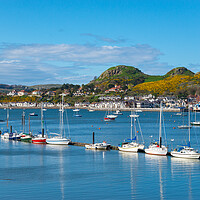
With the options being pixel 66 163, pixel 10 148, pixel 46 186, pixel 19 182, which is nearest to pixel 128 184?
pixel 46 186

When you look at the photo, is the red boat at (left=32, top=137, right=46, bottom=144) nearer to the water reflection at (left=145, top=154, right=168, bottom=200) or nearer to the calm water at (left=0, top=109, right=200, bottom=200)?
the calm water at (left=0, top=109, right=200, bottom=200)

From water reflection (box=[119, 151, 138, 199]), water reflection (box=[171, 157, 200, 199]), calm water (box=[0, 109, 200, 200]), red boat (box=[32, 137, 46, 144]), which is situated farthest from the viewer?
red boat (box=[32, 137, 46, 144])

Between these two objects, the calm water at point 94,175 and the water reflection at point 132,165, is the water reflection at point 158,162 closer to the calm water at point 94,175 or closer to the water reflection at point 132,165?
the calm water at point 94,175

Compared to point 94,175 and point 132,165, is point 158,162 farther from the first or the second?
point 94,175

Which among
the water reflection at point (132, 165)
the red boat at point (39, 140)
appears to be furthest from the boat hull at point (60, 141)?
the water reflection at point (132, 165)

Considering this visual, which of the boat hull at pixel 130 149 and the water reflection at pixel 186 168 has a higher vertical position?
the boat hull at pixel 130 149

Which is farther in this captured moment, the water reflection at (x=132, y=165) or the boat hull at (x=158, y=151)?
the boat hull at (x=158, y=151)

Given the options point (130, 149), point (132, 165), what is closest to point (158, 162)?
point (132, 165)

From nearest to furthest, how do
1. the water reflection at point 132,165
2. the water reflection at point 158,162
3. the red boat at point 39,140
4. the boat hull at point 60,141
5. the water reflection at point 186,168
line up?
1. the water reflection at point 132,165
2. the water reflection at point 186,168
3. the water reflection at point 158,162
4. the boat hull at point 60,141
5. the red boat at point 39,140

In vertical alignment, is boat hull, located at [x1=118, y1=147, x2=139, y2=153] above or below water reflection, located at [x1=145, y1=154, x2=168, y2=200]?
above

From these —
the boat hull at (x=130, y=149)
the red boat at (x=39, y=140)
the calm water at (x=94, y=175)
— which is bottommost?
the calm water at (x=94, y=175)

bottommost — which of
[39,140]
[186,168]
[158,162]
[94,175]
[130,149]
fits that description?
[94,175]

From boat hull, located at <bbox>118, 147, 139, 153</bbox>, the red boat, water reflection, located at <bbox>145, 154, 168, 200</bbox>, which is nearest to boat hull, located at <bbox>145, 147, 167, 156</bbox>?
water reflection, located at <bbox>145, 154, 168, 200</bbox>

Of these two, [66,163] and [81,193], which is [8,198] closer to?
[81,193]
